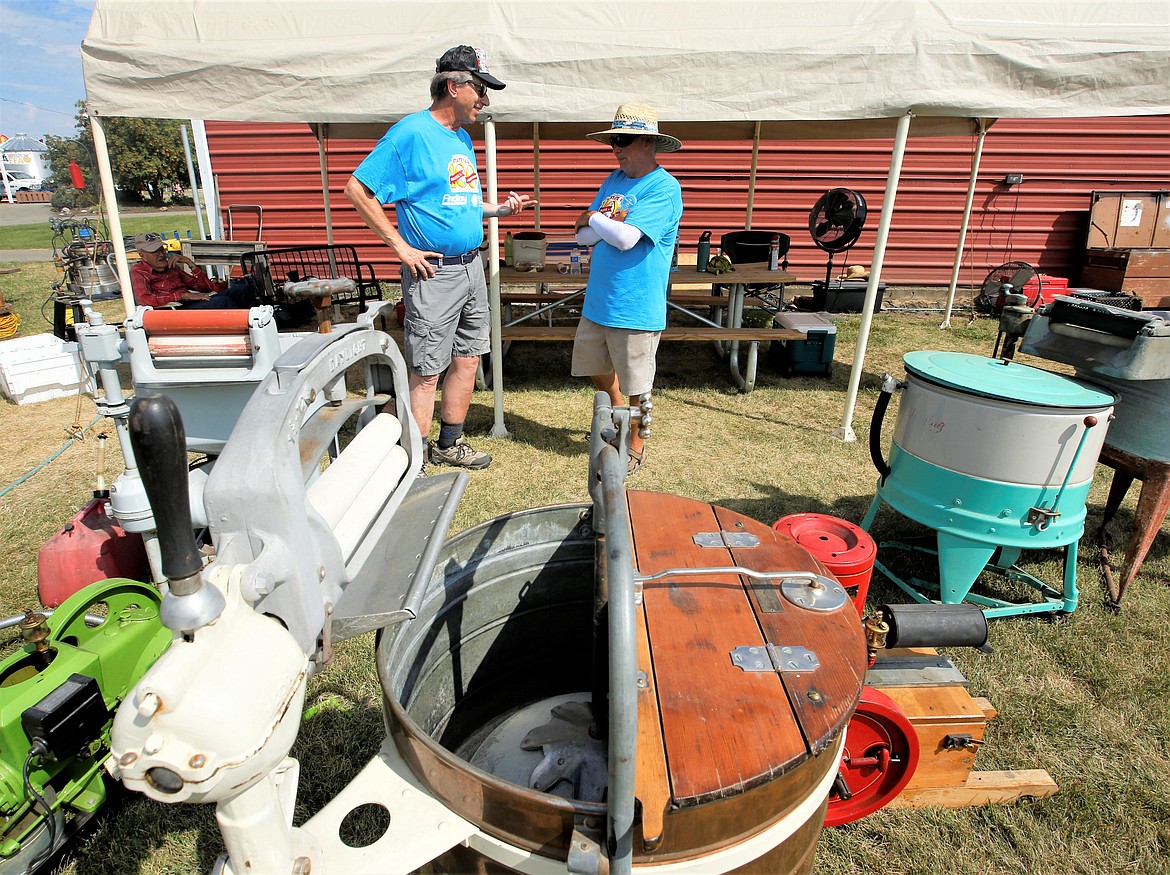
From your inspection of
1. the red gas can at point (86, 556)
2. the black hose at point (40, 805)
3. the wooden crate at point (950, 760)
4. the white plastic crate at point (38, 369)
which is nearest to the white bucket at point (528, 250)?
the white plastic crate at point (38, 369)

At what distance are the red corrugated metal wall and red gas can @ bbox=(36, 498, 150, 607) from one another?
751 cm

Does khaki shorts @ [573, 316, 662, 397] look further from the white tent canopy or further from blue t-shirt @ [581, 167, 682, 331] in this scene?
the white tent canopy

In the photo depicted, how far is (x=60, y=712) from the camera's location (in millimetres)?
1621

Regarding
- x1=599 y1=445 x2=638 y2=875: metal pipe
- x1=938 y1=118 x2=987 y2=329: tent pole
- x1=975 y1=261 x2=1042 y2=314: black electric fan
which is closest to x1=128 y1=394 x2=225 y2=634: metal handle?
x1=599 y1=445 x2=638 y2=875: metal pipe

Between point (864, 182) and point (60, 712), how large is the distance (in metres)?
10.1

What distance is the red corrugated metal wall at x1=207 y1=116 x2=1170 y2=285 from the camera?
8.93 metres

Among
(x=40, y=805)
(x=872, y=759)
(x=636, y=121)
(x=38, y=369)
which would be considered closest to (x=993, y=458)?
(x=872, y=759)

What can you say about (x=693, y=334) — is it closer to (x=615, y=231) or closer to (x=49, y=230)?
(x=615, y=231)

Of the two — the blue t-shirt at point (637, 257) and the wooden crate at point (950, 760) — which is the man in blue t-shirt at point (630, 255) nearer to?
the blue t-shirt at point (637, 257)

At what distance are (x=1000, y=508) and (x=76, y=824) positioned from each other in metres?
3.16

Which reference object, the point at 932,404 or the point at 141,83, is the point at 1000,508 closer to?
the point at 932,404

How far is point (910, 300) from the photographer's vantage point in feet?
31.3

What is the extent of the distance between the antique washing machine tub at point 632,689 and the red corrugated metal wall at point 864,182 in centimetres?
799

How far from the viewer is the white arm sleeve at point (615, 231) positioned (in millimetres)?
3254
